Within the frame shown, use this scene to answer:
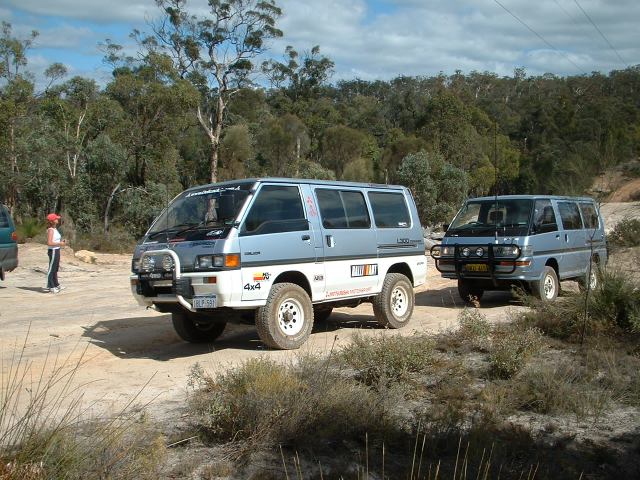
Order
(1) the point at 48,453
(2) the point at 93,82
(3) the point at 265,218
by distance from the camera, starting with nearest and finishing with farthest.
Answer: (1) the point at 48,453, (3) the point at 265,218, (2) the point at 93,82

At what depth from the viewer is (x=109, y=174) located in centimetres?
3428

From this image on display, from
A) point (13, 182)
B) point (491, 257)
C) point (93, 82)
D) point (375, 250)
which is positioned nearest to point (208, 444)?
point (375, 250)

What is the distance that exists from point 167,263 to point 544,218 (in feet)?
25.8

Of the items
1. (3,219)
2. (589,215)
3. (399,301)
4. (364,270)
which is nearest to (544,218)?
(589,215)

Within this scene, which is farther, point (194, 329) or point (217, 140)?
point (217, 140)

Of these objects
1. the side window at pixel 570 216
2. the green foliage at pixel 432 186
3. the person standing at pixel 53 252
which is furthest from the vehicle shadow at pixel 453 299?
the green foliage at pixel 432 186

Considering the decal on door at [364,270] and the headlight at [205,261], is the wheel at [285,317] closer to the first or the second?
the headlight at [205,261]

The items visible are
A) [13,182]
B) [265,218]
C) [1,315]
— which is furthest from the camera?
[13,182]

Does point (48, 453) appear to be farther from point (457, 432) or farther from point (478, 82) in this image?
point (478, 82)

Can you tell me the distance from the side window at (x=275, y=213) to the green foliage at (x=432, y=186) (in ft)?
97.0

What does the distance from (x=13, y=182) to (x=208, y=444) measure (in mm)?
28335

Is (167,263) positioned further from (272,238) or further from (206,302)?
(272,238)

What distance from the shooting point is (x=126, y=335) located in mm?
10719

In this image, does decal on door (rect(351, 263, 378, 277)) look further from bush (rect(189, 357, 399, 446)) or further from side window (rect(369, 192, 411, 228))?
bush (rect(189, 357, 399, 446))
